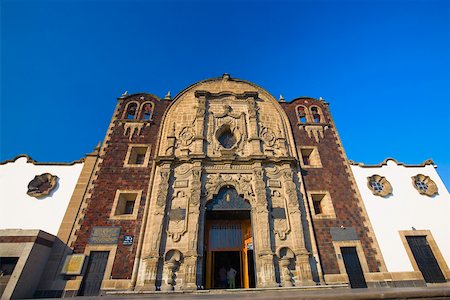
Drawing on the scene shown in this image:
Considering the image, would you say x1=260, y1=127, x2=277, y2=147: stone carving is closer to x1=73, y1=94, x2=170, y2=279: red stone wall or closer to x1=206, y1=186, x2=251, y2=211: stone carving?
x1=206, y1=186, x2=251, y2=211: stone carving

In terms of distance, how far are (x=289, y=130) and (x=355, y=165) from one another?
16.0ft

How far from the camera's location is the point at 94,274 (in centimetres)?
973

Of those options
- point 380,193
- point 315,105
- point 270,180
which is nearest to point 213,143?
point 270,180

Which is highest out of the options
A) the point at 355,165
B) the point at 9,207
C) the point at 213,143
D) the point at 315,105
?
the point at 315,105

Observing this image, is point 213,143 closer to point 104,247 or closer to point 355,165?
point 104,247

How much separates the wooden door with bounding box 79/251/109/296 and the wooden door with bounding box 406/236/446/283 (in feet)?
51.4

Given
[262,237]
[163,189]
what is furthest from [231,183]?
[163,189]

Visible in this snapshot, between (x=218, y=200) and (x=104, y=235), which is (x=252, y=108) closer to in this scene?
(x=218, y=200)

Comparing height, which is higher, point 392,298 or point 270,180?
point 270,180

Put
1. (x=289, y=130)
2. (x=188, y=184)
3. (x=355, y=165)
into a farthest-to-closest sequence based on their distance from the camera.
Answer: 1. (x=289, y=130)
2. (x=355, y=165)
3. (x=188, y=184)

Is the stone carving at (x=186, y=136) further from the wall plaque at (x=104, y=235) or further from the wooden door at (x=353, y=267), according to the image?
the wooden door at (x=353, y=267)

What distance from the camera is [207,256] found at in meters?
10.9

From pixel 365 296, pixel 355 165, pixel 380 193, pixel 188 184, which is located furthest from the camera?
pixel 355 165

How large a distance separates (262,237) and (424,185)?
11358 mm
